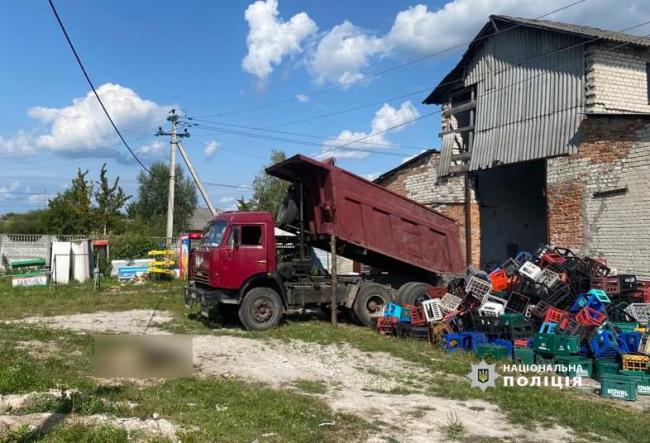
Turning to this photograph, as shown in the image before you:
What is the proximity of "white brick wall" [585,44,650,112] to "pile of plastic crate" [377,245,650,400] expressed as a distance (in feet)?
15.3

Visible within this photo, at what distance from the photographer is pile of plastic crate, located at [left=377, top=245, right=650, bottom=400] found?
8.32m

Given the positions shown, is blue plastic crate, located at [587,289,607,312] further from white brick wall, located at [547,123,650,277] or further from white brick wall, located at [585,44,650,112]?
white brick wall, located at [585,44,650,112]

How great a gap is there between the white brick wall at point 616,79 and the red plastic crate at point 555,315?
23.2 feet

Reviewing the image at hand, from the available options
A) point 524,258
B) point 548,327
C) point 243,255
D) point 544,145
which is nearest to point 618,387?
point 548,327

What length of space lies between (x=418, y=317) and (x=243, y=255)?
3.76m

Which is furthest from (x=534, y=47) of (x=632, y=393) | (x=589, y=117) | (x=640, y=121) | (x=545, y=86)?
(x=632, y=393)

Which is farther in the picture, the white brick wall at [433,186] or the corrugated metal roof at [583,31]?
the white brick wall at [433,186]

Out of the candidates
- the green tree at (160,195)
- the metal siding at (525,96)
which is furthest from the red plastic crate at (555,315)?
the green tree at (160,195)

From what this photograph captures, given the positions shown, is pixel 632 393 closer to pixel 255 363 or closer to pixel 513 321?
pixel 513 321

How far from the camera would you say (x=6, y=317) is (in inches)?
540

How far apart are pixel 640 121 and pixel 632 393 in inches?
329

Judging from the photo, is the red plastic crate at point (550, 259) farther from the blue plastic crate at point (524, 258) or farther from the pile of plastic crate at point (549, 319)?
the blue plastic crate at point (524, 258)

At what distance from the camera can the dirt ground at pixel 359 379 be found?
582 centimetres

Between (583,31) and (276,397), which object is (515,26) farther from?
(276,397)
